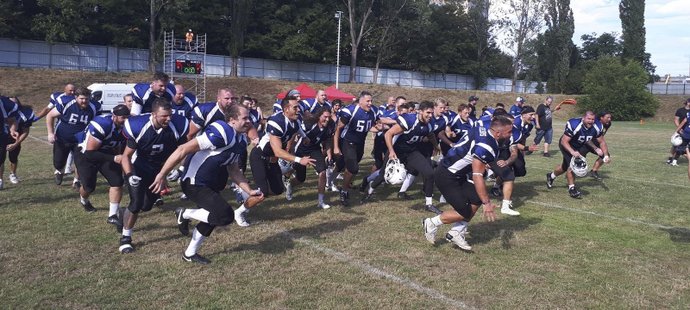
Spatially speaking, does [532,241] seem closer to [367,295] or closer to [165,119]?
[367,295]

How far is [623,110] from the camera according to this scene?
47.6m

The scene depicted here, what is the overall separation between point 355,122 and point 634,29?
198 ft

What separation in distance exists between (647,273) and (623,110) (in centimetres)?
4756

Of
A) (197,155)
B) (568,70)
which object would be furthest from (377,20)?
(197,155)

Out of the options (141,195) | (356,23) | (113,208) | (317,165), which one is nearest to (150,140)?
(141,195)

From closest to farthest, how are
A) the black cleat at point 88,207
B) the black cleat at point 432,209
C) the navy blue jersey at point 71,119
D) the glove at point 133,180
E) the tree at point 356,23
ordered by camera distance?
the glove at point 133,180
the black cleat at point 88,207
the black cleat at point 432,209
the navy blue jersey at point 71,119
the tree at point 356,23

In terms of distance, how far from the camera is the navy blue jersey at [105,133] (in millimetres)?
7066

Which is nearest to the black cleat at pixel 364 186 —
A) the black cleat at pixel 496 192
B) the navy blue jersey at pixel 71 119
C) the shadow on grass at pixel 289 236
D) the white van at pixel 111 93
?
the shadow on grass at pixel 289 236

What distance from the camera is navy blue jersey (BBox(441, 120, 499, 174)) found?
600 centimetres

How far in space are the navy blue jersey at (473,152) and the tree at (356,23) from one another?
45688 mm

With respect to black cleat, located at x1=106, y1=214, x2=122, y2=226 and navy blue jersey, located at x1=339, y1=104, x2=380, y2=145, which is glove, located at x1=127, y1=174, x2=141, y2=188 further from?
navy blue jersey, located at x1=339, y1=104, x2=380, y2=145

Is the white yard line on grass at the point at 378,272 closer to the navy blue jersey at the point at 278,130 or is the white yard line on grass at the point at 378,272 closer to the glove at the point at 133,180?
the navy blue jersey at the point at 278,130

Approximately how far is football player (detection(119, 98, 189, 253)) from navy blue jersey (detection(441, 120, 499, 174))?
11.4 feet

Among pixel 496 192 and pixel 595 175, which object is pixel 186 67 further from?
pixel 496 192
